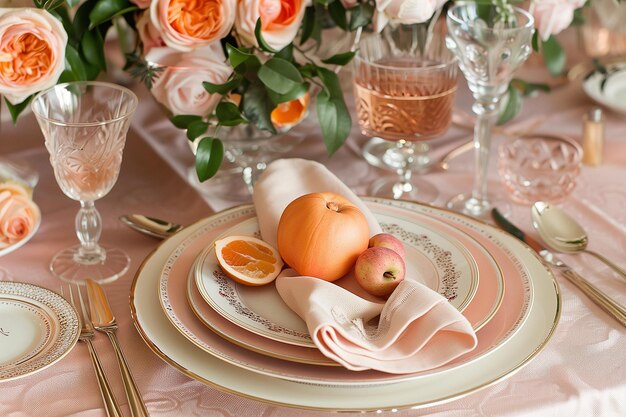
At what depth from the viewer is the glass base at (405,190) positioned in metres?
1.12

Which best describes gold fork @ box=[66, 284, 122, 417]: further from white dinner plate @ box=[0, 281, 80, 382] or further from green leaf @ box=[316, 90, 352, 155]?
green leaf @ box=[316, 90, 352, 155]

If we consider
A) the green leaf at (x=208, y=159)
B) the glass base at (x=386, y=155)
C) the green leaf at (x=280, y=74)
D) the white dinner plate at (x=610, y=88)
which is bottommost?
the glass base at (x=386, y=155)

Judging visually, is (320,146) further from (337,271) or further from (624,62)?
(624,62)

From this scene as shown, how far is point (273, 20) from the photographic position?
0.99 m

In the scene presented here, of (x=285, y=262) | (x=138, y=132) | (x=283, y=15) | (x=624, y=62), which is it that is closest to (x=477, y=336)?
(x=285, y=262)

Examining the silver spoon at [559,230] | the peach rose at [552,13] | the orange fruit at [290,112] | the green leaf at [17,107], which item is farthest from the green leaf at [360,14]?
the green leaf at [17,107]

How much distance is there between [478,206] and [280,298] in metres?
0.39

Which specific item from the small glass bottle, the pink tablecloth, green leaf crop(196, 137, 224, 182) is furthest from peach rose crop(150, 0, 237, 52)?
the small glass bottle

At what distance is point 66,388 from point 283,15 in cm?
51

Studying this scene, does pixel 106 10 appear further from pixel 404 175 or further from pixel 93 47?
pixel 404 175

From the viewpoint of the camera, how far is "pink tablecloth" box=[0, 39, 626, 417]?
73cm

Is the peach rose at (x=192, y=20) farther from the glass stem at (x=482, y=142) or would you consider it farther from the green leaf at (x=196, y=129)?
the glass stem at (x=482, y=142)

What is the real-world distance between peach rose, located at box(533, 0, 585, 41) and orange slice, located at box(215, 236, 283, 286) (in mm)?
512

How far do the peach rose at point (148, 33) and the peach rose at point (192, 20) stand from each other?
49 millimetres
